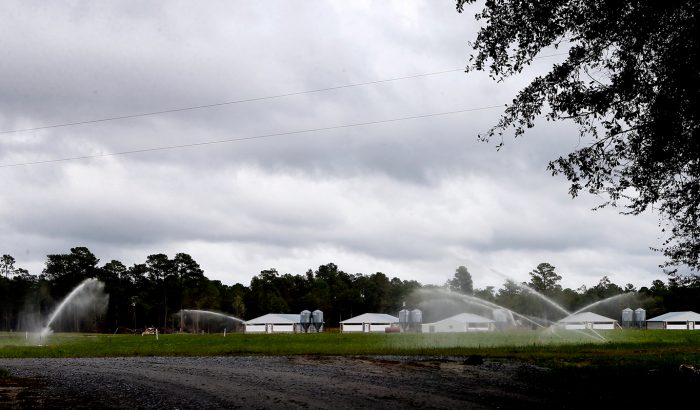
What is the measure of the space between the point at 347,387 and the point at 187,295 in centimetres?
15523

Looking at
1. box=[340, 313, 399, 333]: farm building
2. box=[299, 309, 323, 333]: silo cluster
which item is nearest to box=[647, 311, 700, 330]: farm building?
box=[340, 313, 399, 333]: farm building

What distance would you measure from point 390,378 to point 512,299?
13955 cm

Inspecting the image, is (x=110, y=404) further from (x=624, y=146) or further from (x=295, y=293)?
(x=295, y=293)

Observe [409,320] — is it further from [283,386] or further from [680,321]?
[283,386]

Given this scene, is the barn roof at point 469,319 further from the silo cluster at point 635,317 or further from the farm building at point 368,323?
the silo cluster at point 635,317

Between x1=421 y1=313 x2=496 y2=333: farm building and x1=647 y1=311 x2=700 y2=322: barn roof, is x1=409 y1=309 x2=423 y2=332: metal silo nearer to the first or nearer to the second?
x1=421 y1=313 x2=496 y2=333: farm building

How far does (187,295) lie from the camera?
164375 millimetres

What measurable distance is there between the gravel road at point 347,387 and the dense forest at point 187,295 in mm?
129956

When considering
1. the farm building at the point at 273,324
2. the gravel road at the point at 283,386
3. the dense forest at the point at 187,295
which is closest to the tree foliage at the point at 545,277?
the dense forest at the point at 187,295

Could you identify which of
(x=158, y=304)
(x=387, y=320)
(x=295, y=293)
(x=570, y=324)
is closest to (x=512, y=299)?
(x=570, y=324)

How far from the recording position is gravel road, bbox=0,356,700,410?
13.9 metres

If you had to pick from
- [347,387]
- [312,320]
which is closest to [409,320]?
[312,320]

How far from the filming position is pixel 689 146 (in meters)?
15.4

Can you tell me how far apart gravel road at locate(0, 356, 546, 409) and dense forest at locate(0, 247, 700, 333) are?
129 meters
